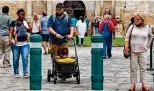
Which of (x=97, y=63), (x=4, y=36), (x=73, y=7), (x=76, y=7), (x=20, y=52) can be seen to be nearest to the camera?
(x=97, y=63)

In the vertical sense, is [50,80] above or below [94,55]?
below

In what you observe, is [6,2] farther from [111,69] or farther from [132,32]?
[132,32]

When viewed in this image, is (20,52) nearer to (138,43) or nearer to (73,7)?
(138,43)

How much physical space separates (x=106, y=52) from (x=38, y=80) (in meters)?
13.1

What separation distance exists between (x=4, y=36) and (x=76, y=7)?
34.8 metres

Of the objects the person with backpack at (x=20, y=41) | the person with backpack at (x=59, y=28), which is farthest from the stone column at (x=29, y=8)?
the person with backpack at (x=59, y=28)

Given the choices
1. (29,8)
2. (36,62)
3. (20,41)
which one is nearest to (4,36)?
(20,41)

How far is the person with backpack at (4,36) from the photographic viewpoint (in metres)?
18.6

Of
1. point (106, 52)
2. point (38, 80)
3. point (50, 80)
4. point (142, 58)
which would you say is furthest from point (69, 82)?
point (106, 52)

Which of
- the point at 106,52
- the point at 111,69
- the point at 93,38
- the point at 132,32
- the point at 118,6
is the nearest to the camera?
the point at 93,38

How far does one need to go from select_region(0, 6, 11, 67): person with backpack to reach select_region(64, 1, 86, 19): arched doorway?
109 ft

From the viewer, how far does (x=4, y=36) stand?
18.8 m

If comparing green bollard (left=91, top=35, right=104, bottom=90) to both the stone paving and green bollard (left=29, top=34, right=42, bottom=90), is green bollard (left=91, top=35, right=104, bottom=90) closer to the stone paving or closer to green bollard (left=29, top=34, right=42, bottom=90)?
green bollard (left=29, top=34, right=42, bottom=90)

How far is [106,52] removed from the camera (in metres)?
23.8
